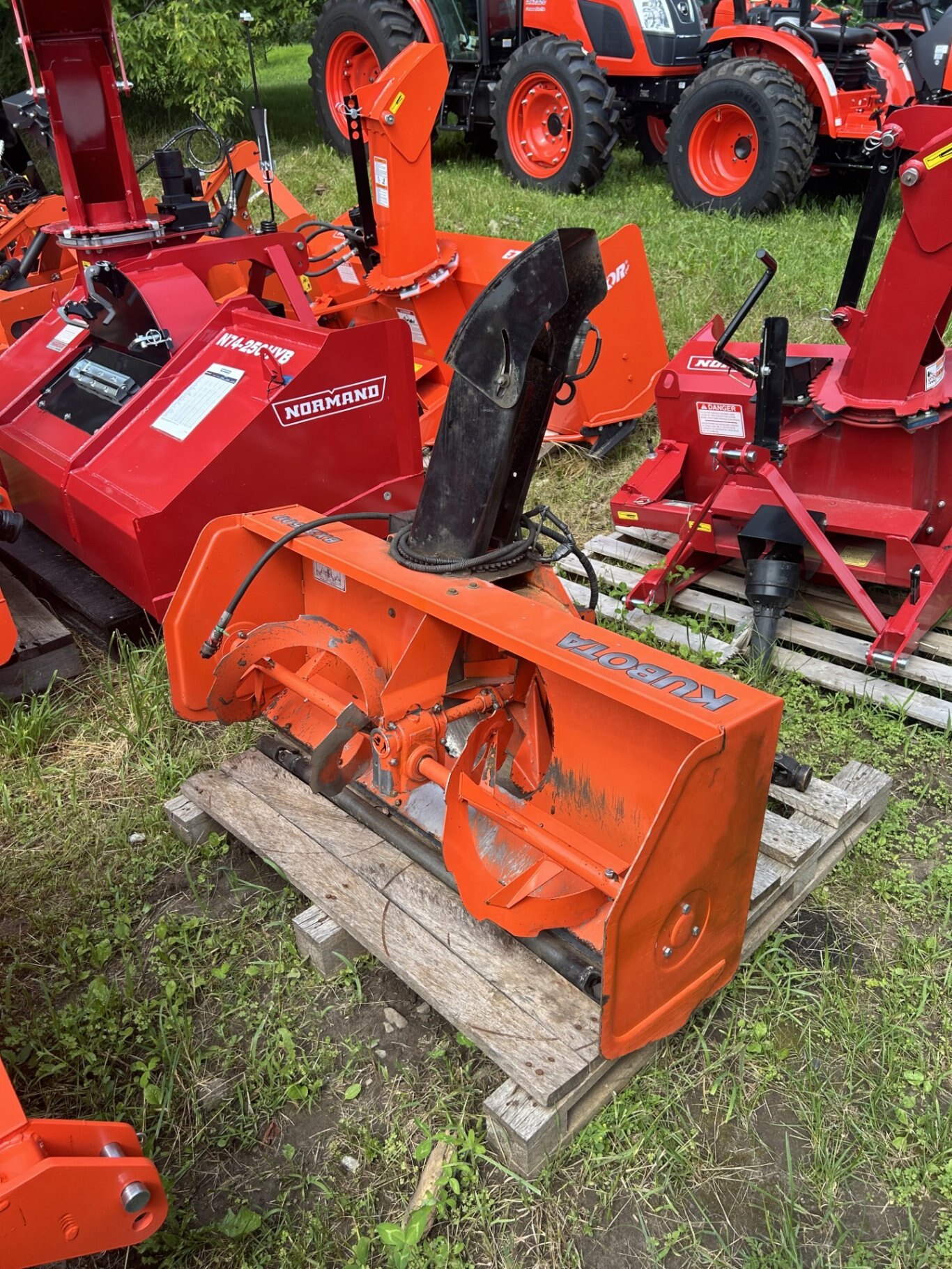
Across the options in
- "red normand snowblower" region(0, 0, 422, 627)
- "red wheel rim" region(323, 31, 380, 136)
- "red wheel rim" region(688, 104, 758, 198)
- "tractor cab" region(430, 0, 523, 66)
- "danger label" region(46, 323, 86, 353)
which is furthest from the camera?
"red wheel rim" region(323, 31, 380, 136)

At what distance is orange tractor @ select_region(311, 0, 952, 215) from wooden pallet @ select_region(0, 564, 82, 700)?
391 cm

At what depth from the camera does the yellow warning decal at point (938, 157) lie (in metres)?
2.92

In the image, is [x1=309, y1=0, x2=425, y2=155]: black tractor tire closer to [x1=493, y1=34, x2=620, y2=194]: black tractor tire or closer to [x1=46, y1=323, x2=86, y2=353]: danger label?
[x1=493, y1=34, x2=620, y2=194]: black tractor tire

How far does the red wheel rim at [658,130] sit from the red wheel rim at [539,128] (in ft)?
3.37

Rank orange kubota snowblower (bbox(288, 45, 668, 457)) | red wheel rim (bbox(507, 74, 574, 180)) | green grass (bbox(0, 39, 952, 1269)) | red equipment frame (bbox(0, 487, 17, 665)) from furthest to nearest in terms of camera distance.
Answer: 1. red wheel rim (bbox(507, 74, 574, 180))
2. orange kubota snowblower (bbox(288, 45, 668, 457))
3. red equipment frame (bbox(0, 487, 17, 665))
4. green grass (bbox(0, 39, 952, 1269))

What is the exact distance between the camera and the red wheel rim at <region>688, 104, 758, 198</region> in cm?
710

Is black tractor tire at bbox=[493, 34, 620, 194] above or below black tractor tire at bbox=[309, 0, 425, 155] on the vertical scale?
below

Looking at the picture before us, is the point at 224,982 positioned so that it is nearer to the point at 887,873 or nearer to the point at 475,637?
the point at 475,637

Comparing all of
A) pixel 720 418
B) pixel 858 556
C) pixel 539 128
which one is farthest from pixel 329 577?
pixel 539 128

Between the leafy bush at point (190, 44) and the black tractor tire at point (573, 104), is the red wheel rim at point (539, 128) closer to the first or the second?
the black tractor tire at point (573, 104)

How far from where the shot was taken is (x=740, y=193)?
7.11 m

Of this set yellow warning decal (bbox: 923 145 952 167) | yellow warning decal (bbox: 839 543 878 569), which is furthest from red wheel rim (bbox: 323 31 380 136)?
yellow warning decal (bbox: 839 543 878 569)

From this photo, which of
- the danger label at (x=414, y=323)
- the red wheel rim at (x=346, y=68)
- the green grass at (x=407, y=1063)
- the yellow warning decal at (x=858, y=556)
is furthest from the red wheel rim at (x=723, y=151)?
the green grass at (x=407, y=1063)

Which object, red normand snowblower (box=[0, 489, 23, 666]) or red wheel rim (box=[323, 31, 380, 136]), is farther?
red wheel rim (box=[323, 31, 380, 136])
